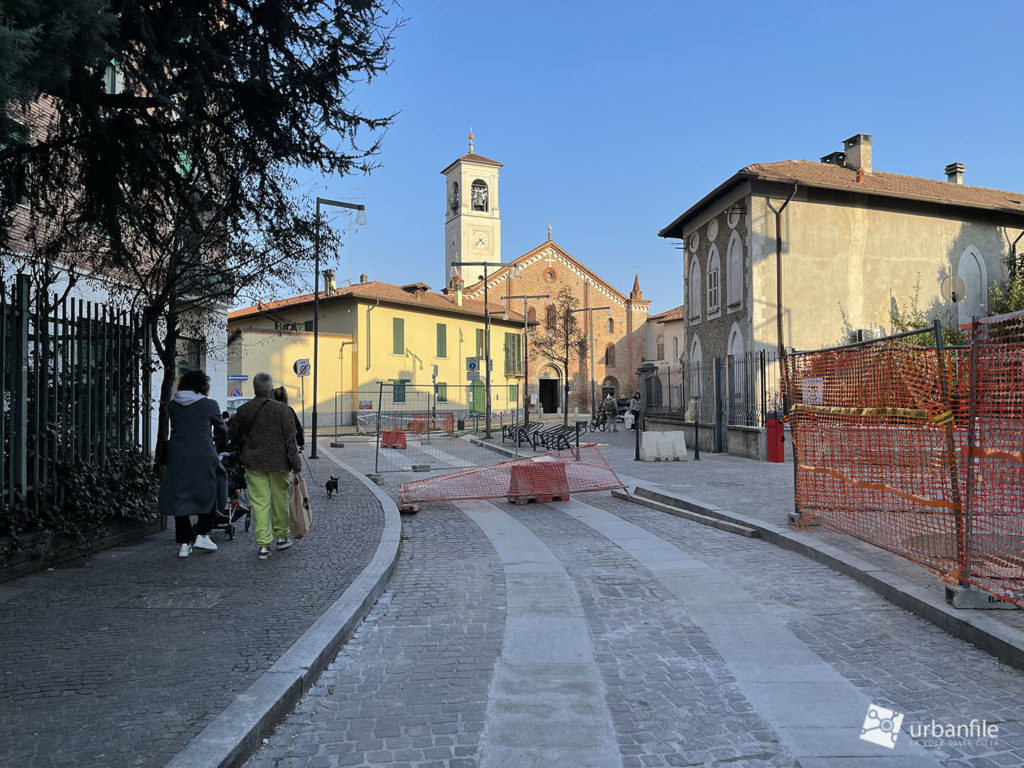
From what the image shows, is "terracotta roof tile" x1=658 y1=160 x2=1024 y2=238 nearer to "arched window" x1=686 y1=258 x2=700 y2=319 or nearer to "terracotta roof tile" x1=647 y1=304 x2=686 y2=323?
"arched window" x1=686 y1=258 x2=700 y2=319

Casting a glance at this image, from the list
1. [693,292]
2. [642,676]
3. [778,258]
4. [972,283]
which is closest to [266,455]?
[642,676]

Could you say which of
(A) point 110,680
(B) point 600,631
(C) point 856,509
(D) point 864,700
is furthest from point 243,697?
(C) point 856,509

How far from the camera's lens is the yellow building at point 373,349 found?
→ 114 ft

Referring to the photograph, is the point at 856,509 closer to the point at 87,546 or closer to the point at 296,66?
the point at 296,66

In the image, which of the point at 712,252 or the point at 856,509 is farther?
the point at 712,252

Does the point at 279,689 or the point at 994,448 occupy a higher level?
the point at 994,448

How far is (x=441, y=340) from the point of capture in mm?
44312

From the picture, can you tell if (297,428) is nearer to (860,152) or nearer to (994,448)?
(994,448)

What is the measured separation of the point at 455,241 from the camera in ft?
209

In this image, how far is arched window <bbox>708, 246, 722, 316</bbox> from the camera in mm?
25766

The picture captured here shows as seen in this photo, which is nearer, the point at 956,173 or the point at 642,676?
the point at 642,676

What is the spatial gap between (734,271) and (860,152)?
736 cm

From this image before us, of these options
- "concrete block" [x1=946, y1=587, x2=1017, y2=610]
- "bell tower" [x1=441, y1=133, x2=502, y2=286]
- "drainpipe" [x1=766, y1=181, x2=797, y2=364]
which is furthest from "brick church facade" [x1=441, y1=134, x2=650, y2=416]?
"concrete block" [x1=946, y1=587, x2=1017, y2=610]

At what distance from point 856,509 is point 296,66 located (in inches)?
253
